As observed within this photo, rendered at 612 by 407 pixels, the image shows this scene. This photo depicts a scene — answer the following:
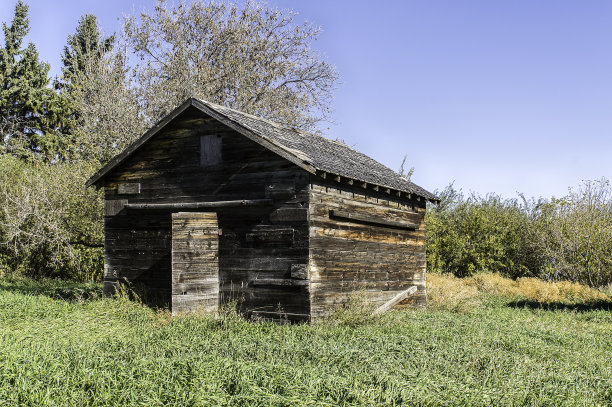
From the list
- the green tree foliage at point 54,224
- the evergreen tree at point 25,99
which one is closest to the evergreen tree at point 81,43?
the evergreen tree at point 25,99

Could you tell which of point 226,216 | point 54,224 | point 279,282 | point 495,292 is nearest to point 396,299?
point 279,282

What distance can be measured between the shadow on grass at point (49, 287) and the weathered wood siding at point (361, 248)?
262 inches

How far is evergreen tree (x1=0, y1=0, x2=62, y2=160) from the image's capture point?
1315 inches

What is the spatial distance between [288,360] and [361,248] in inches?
242

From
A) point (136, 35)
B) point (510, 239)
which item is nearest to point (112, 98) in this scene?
point (136, 35)

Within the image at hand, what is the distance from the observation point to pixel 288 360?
7.39 meters

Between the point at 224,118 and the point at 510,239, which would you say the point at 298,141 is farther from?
the point at 510,239

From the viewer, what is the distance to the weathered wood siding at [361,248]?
11.8 m

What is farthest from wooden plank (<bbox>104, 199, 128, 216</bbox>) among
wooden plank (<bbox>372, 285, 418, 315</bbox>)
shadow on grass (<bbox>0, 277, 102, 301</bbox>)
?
wooden plank (<bbox>372, 285, 418, 315</bbox>)

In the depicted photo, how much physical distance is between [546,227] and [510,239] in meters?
1.81

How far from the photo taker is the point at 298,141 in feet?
46.5

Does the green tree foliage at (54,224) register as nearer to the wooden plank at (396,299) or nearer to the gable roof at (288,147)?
the gable roof at (288,147)

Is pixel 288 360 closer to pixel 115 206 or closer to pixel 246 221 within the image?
pixel 246 221

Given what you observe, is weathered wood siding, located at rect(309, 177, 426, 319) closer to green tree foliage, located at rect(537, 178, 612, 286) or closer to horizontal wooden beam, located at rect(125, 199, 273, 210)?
horizontal wooden beam, located at rect(125, 199, 273, 210)
